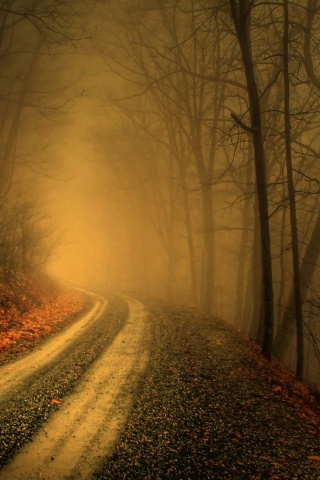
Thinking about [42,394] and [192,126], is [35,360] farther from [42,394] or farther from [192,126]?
[192,126]

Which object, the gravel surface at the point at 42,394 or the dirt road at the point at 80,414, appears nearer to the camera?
the dirt road at the point at 80,414

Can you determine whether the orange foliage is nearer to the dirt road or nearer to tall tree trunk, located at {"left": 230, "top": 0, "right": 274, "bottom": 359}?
the dirt road

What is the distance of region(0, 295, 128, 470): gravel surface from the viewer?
315cm

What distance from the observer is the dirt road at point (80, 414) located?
277 centimetres

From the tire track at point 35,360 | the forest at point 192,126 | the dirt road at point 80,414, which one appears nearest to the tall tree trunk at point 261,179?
the forest at point 192,126

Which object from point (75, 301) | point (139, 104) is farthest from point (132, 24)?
point (75, 301)

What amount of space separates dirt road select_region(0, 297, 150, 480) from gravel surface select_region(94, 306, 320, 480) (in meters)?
0.21

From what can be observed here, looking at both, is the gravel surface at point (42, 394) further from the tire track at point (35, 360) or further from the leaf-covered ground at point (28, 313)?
the leaf-covered ground at point (28, 313)

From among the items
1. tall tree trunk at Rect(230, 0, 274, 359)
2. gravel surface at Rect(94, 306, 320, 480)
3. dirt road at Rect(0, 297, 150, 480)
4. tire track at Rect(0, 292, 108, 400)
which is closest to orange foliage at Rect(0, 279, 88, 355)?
tire track at Rect(0, 292, 108, 400)

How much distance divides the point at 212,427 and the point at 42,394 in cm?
237

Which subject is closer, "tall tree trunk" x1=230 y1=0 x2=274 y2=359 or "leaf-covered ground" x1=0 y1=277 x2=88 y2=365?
"leaf-covered ground" x1=0 y1=277 x2=88 y2=365

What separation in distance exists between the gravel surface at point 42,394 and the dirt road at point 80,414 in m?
0.10

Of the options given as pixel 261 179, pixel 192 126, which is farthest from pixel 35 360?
pixel 192 126

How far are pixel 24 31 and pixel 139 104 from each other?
10.1m
